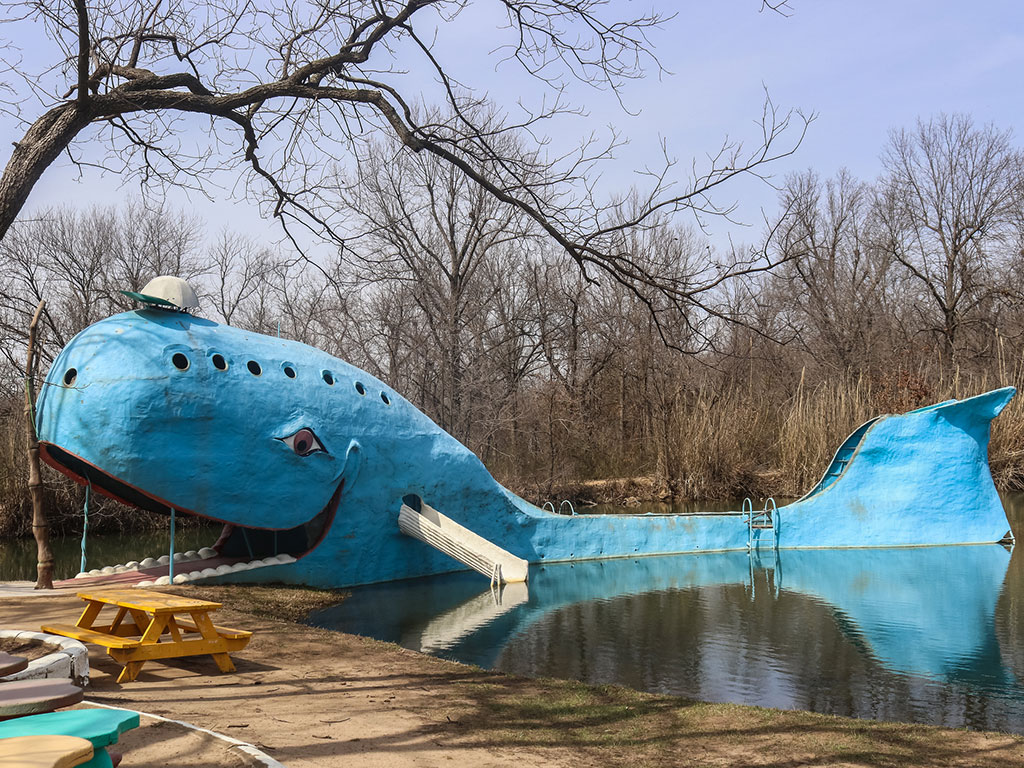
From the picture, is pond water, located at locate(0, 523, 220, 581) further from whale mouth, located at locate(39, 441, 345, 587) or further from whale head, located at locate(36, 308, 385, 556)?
whale head, located at locate(36, 308, 385, 556)

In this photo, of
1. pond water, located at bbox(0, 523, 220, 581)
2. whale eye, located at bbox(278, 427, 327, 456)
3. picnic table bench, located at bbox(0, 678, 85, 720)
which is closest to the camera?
picnic table bench, located at bbox(0, 678, 85, 720)

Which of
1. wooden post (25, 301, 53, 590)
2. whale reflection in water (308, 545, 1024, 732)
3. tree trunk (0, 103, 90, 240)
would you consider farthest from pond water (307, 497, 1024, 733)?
tree trunk (0, 103, 90, 240)

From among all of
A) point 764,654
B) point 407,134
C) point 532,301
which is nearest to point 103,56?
point 407,134

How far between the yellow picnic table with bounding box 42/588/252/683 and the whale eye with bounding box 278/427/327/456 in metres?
3.99

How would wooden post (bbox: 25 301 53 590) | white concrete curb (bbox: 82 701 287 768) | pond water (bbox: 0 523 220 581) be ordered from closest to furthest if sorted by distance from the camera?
white concrete curb (bbox: 82 701 287 768) < wooden post (bbox: 25 301 53 590) < pond water (bbox: 0 523 220 581)

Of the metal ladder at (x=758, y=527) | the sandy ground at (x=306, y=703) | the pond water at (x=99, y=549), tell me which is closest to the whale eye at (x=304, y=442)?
the sandy ground at (x=306, y=703)

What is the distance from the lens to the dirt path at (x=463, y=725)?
4484 mm

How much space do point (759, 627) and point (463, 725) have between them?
193 inches

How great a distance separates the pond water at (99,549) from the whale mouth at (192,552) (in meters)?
2.85

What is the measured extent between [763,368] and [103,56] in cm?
2578

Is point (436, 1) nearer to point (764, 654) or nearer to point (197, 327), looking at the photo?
point (197, 327)

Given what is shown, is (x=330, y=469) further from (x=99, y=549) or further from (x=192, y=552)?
(x=99, y=549)

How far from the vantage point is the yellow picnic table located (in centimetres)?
580

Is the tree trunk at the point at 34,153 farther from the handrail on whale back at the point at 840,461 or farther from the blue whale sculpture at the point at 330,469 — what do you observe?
the handrail on whale back at the point at 840,461
